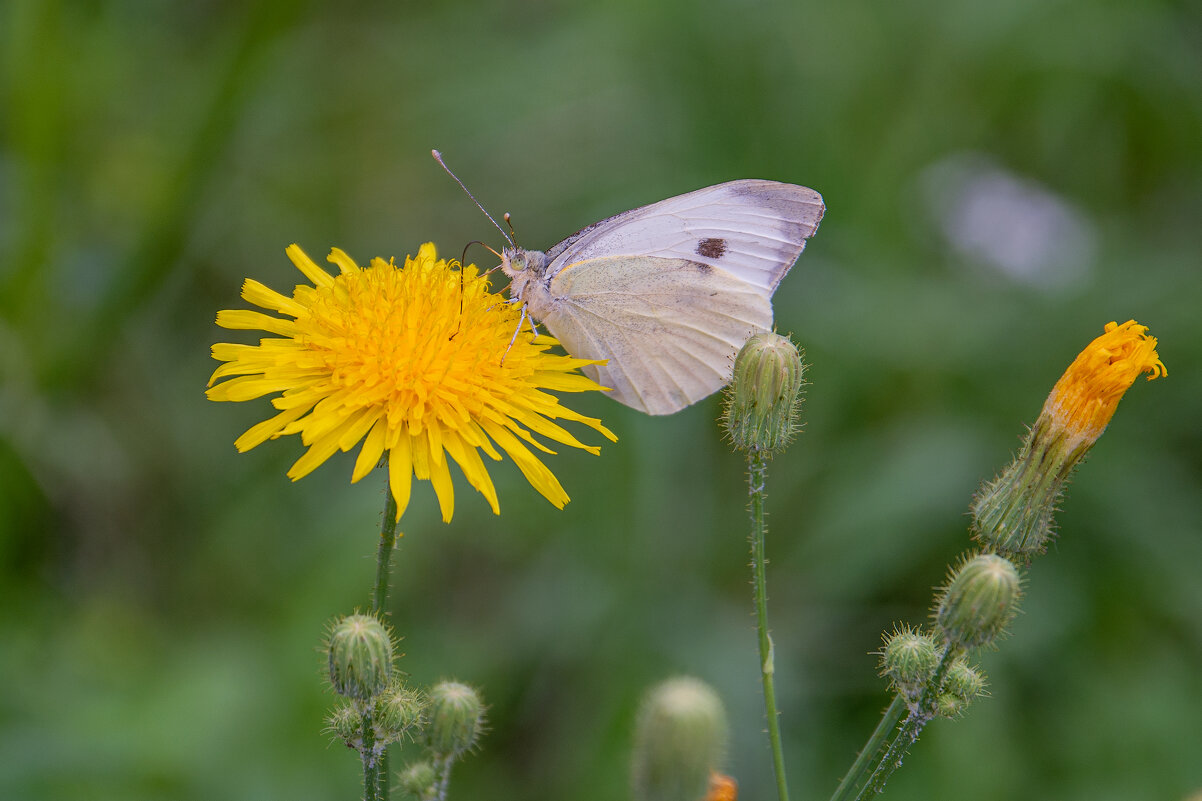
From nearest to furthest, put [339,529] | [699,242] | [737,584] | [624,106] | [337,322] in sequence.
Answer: [337,322]
[699,242]
[339,529]
[737,584]
[624,106]

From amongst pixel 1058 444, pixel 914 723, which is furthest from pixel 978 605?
pixel 1058 444

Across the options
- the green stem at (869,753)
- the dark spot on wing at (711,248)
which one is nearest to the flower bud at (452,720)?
the green stem at (869,753)

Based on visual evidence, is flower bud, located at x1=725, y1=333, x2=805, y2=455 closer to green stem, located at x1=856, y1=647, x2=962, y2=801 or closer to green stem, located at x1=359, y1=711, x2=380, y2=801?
green stem, located at x1=856, y1=647, x2=962, y2=801

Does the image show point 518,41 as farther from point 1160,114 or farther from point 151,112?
point 1160,114

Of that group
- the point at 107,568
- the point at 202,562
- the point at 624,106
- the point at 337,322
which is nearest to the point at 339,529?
the point at 202,562

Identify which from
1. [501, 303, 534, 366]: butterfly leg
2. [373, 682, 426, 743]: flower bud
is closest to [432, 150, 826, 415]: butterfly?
[501, 303, 534, 366]: butterfly leg

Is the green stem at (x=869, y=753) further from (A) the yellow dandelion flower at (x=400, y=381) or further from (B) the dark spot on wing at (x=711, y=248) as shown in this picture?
(B) the dark spot on wing at (x=711, y=248)
